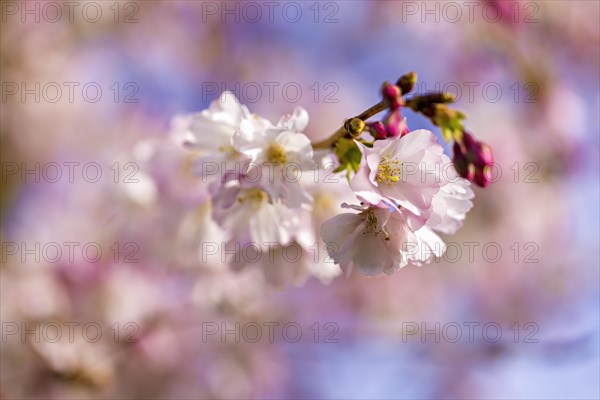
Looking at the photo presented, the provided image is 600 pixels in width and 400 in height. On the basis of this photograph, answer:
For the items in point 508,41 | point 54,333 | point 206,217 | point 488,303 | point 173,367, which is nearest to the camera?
point 206,217

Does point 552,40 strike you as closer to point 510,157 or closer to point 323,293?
point 510,157

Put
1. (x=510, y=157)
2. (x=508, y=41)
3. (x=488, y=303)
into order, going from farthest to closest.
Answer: (x=488, y=303)
(x=510, y=157)
(x=508, y=41)

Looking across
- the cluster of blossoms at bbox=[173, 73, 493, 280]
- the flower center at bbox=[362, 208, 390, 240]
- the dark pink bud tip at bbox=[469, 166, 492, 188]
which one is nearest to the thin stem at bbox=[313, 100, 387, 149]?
the cluster of blossoms at bbox=[173, 73, 493, 280]

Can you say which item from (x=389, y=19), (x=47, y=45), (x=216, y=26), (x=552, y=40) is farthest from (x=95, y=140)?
(x=552, y=40)

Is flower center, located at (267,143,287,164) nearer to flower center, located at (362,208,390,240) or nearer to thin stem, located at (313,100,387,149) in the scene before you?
thin stem, located at (313,100,387,149)

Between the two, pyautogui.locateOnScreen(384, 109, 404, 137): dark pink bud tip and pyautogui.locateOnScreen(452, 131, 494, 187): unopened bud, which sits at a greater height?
pyautogui.locateOnScreen(384, 109, 404, 137): dark pink bud tip

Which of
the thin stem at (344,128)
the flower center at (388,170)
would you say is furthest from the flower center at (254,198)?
the flower center at (388,170)
